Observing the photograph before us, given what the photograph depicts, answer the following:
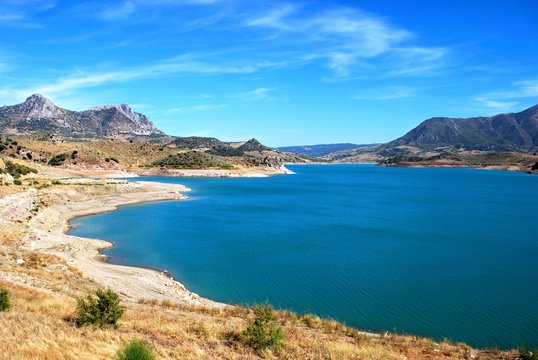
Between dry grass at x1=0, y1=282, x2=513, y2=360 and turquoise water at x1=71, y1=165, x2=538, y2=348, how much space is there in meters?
5.65

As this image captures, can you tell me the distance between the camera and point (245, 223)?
1881 inches

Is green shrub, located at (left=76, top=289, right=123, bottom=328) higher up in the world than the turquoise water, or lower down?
higher up

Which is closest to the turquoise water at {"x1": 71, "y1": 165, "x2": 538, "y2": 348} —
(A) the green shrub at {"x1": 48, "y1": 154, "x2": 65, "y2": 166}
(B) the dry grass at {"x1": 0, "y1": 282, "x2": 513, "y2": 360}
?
(B) the dry grass at {"x1": 0, "y1": 282, "x2": 513, "y2": 360}

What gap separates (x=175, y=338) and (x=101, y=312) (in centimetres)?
226

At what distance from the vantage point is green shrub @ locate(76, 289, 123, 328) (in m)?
10.9

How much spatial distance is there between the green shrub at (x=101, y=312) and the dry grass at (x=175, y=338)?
1.03ft

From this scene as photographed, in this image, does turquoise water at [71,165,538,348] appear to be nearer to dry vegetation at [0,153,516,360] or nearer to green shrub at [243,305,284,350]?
dry vegetation at [0,153,516,360]

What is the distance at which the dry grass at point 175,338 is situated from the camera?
836 centimetres

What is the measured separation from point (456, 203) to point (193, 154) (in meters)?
95.0

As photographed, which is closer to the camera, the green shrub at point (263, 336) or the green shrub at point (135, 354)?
the green shrub at point (135, 354)

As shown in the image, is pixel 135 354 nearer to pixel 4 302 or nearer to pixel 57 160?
pixel 4 302

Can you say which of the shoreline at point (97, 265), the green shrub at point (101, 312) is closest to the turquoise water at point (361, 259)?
the shoreline at point (97, 265)

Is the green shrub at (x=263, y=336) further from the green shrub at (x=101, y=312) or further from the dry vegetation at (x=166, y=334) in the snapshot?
the green shrub at (x=101, y=312)

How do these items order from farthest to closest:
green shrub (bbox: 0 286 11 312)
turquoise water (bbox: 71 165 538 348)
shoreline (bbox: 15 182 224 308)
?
shoreline (bbox: 15 182 224 308), turquoise water (bbox: 71 165 538 348), green shrub (bbox: 0 286 11 312)
